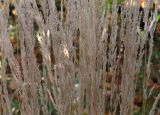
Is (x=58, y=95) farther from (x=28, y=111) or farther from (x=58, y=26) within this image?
(x=58, y=26)

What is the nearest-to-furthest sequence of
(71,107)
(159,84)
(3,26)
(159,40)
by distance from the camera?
(3,26) → (71,107) → (159,84) → (159,40)

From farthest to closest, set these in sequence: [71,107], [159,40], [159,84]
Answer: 1. [159,40]
2. [159,84]
3. [71,107]

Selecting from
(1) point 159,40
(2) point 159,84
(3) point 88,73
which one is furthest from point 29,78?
(1) point 159,40

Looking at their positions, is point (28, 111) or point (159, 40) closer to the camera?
point (28, 111)

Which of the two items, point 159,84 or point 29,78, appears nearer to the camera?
point 29,78

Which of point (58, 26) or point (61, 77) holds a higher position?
point (58, 26)

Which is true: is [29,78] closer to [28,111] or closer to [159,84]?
[28,111]

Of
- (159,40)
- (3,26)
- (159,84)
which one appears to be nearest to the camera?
(3,26)

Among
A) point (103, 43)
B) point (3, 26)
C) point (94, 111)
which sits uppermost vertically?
point (3, 26)

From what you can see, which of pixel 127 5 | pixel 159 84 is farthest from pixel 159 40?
pixel 127 5
